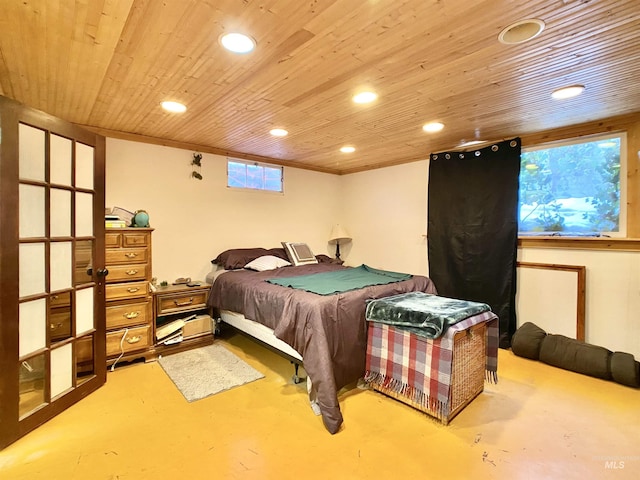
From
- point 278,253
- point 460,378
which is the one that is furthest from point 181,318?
point 460,378

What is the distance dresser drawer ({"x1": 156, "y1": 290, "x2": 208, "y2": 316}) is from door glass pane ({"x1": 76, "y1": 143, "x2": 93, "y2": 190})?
4.09ft

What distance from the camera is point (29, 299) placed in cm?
197

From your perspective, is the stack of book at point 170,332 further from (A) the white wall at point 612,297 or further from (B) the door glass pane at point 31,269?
(A) the white wall at point 612,297

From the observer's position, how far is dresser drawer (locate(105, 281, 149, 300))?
2.79 meters

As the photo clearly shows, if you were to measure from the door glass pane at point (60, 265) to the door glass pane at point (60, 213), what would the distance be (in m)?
0.09

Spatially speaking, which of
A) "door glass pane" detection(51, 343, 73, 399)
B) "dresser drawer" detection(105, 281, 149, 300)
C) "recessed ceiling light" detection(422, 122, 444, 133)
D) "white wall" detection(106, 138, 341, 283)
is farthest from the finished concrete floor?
"recessed ceiling light" detection(422, 122, 444, 133)

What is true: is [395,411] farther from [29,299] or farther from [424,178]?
[424,178]

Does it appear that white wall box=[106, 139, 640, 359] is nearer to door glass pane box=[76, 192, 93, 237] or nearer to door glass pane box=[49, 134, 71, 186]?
door glass pane box=[76, 192, 93, 237]

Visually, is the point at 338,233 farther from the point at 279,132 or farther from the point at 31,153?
the point at 31,153

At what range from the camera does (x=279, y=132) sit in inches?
127

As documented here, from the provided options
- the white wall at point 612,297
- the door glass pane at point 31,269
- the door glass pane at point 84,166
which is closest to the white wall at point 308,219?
the white wall at point 612,297

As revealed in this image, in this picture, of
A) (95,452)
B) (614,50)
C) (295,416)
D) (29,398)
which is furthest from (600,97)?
(29,398)

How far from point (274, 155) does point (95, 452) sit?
3523 mm

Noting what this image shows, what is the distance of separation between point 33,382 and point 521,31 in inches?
140
